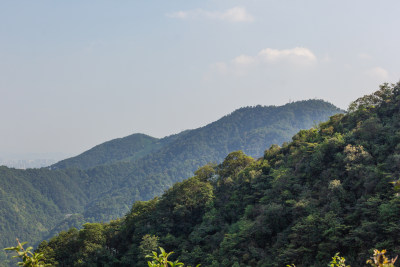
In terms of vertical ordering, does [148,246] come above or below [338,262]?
below

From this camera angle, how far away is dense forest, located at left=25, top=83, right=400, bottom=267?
2420 cm

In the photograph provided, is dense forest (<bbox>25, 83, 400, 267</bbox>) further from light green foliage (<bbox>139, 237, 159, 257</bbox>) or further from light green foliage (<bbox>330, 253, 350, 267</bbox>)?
light green foliage (<bbox>330, 253, 350, 267</bbox>)

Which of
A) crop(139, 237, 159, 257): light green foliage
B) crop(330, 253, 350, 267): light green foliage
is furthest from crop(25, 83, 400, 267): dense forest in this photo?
crop(330, 253, 350, 267): light green foliage

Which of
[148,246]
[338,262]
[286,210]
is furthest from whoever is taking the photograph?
[148,246]

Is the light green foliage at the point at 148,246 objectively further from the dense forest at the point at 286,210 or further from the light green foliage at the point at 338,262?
the light green foliage at the point at 338,262

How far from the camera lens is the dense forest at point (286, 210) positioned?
24203 millimetres

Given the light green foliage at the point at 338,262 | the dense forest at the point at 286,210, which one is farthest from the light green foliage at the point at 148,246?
the light green foliage at the point at 338,262

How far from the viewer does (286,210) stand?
1190 inches

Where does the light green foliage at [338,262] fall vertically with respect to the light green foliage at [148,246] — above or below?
above

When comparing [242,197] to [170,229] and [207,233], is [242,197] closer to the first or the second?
[207,233]

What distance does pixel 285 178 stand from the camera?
3397 cm

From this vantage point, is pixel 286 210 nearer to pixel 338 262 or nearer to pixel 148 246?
pixel 148 246

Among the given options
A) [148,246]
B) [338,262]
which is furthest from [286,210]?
[338,262]

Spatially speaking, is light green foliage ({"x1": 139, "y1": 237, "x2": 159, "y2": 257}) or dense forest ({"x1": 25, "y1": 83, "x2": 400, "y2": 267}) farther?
light green foliage ({"x1": 139, "y1": 237, "x2": 159, "y2": 257})
